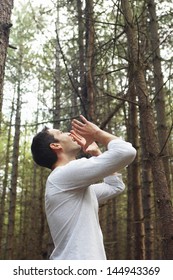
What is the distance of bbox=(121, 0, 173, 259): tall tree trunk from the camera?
7.68 ft

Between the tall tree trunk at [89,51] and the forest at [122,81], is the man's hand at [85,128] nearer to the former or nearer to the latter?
the forest at [122,81]

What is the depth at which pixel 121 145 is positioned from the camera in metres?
1.67

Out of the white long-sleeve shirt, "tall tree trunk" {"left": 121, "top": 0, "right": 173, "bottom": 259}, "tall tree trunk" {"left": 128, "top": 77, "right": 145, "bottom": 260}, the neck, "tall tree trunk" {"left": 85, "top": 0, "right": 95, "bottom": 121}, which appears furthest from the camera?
"tall tree trunk" {"left": 128, "top": 77, "right": 145, "bottom": 260}

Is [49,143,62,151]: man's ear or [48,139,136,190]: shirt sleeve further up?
[49,143,62,151]: man's ear

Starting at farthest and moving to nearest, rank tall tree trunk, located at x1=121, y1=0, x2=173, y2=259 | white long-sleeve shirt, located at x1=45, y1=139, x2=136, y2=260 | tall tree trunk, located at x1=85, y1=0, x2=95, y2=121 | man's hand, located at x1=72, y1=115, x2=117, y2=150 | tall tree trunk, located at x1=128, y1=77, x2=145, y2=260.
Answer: tall tree trunk, located at x1=128, y1=77, x2=145, y2=260
tall tree trunk, located at x1=85, y1=0, x2=95, y2=121
tall tree trunk, located at x1=121, y1=0, x2=173, y2=259
man's hand, located at x1=72, y1=115, x2=117, y2=150
white long-sleeve shirt, located at x1=45, y1=139, x2=136, y2=260

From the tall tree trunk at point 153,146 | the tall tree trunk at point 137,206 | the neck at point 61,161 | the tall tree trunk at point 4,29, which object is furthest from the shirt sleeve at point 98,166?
the tall tree trunk at point 137,206

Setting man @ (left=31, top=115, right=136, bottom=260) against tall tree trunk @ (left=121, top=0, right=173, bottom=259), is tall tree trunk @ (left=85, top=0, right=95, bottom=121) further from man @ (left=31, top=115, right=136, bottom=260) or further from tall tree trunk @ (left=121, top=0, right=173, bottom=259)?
man @ (left=31, top=115, right=136, bottom=260)

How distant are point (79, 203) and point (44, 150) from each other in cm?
43

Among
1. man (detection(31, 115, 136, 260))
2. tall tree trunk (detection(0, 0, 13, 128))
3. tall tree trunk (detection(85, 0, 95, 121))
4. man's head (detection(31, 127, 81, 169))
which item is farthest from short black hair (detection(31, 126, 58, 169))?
tall tree trunk (detection(85, 0, 95, 121))

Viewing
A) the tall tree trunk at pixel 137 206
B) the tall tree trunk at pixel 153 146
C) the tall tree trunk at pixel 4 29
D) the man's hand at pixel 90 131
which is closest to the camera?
the man's hand at pixel 90 131

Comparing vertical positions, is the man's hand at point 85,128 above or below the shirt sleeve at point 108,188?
above

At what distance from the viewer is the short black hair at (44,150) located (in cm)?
198
